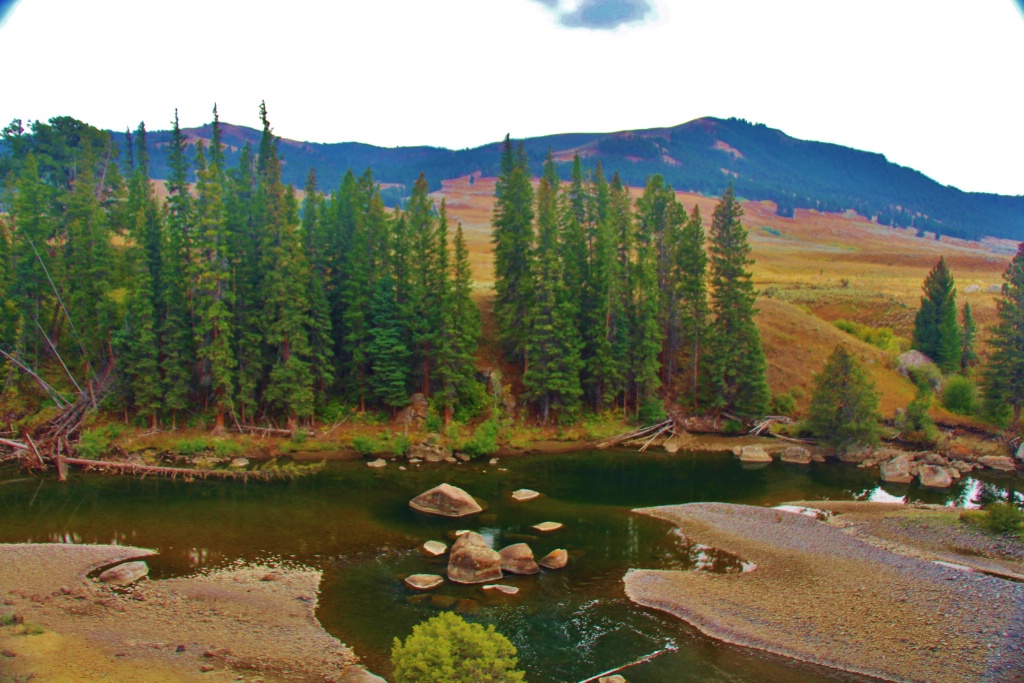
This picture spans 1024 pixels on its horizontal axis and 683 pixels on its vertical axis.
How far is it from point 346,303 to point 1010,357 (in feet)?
178

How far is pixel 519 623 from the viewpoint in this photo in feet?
79.3

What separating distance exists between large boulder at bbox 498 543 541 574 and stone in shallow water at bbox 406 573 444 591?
10.0 feet

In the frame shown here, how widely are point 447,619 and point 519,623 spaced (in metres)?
7.73

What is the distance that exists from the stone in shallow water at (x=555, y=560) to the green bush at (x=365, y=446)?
22.3m

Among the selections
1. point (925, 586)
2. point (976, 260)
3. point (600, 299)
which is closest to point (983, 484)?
point (925, 586)

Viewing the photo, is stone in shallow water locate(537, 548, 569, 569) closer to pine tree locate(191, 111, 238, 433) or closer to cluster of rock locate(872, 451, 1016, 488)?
cluster of rock locate(872, 451, 1016, 488)

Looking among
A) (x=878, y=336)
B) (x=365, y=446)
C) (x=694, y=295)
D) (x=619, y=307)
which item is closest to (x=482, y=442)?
(x=365, y=446)

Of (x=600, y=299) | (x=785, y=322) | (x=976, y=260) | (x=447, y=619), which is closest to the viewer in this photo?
(x=447, y=619)

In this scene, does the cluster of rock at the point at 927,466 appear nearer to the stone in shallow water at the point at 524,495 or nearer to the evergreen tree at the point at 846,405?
the evergreen tree at the point at 846,405

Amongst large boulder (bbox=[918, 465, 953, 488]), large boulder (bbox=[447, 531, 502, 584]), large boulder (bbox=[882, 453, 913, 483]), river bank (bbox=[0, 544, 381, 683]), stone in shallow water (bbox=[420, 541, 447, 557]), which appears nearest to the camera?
river bank (bbox=[0, 544, 381, 683])

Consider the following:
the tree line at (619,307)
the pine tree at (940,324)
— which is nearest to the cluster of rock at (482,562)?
the tree line at (619,307)

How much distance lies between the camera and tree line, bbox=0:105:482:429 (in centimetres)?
5009

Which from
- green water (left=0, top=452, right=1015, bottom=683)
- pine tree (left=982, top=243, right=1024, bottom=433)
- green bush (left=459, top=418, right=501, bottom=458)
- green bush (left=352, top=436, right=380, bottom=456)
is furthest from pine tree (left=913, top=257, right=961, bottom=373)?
green bush (left=352, top=436, right=380, bottom=456)

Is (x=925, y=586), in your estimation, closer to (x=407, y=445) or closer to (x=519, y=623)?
(x=519, y=623)
